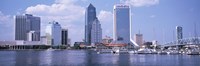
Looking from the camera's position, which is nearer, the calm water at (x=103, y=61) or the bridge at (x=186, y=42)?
the calm water at (x=103, y=61)

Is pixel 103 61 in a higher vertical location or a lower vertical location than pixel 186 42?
lower

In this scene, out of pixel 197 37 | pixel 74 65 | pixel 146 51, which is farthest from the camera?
pixel 197 37

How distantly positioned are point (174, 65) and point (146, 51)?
56797 millimetres

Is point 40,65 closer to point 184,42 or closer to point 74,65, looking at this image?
point 74,65

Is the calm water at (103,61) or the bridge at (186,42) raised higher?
the bridge at (186,42)

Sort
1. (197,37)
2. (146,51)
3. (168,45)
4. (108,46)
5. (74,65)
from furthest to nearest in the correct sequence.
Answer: (108,46)
(168,45)
(197,37)
(146,51)
(74,65)

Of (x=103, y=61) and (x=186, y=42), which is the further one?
(x=186, y=42)

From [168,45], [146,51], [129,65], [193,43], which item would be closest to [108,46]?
[168,45]

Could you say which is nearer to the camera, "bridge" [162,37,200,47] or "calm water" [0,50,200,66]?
"calm water" [0,50,200,66]

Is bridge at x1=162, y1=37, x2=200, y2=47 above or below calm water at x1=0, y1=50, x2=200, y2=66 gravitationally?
above

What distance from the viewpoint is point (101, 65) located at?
49719 millimetres

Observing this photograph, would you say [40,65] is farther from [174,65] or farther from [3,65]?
[174,65]

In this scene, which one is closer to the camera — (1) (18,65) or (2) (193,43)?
(1) (18,65)

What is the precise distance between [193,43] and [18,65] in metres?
95.8
